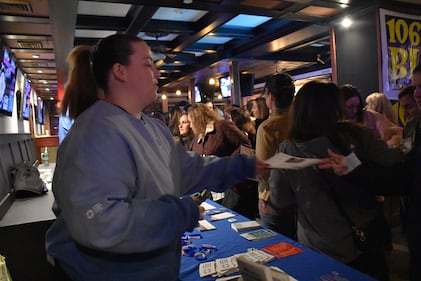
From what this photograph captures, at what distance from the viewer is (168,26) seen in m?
5.73

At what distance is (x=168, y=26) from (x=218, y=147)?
127 inches

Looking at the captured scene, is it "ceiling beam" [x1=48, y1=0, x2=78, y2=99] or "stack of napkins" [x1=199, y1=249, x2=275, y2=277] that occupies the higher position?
"ceiling beam" [x1=48, y1=0, x2=78, y2=99]

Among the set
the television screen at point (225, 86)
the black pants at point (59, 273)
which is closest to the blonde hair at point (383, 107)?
the black pants at point (59, 273)

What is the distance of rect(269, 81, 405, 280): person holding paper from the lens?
1487mm

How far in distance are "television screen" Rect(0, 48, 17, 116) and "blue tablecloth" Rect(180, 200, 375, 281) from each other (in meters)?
4.01

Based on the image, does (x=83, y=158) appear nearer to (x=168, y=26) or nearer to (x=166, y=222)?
(x=166, y=222)

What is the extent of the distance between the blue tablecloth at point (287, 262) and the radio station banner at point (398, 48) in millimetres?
3558

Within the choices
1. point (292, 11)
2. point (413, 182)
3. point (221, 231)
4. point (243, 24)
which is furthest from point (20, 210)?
point (243, 24)

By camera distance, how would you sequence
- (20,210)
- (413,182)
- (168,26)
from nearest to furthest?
(413,182), (20,210), (168,26)

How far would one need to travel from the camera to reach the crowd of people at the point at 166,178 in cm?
88

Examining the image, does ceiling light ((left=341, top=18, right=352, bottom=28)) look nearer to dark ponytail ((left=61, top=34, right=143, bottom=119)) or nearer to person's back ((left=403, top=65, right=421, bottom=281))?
person's back ((left=403, top=65, right=421, bottom=281))

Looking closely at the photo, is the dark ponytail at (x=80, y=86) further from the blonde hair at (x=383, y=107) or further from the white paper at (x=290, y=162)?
the blonde hair at (x=383, y=107)

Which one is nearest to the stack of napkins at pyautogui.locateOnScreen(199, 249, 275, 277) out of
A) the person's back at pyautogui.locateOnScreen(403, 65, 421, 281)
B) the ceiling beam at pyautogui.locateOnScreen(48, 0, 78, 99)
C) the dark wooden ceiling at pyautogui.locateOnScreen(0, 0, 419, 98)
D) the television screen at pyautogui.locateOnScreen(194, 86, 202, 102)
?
the person's back at pyautogui.locateOnScreen(403, 65, 421, 281)

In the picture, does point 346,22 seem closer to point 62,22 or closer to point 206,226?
point 62,22
